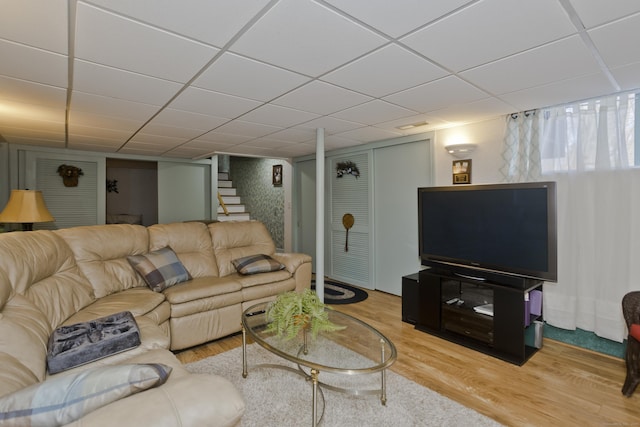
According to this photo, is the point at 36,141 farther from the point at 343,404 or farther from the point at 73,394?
the point at 343,404

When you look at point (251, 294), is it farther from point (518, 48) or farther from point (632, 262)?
point (632, 262)

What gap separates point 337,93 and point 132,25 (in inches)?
55.8

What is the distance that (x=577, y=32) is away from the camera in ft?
5.31

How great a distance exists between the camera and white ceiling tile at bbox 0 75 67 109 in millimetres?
2256

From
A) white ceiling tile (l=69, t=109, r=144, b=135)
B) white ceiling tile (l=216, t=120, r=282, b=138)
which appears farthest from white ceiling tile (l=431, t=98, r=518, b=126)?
white ceiling tile (l=69, t=109, r=144, b=135)

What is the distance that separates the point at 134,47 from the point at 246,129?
202cm

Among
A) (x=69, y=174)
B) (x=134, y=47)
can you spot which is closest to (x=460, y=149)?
(x=134, y=47)

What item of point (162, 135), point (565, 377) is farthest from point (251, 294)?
point (565, 377)

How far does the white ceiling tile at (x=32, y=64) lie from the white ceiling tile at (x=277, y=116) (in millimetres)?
1402

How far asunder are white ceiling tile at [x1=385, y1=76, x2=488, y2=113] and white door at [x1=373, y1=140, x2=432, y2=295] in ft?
4.08

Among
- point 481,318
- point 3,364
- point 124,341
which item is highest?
point 3,364

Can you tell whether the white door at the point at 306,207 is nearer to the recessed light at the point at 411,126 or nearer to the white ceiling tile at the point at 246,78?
the recessed light at the point at 411,126

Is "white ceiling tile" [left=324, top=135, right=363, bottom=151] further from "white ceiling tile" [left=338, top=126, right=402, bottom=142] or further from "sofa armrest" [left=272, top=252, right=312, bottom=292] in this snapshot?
"sofa armrest" [left=272, top=252, right=312, bottom=292]

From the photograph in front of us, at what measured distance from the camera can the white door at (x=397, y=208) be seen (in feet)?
13.4
